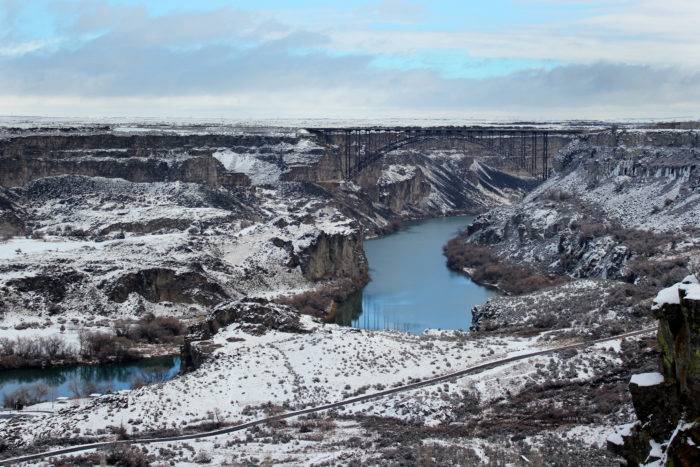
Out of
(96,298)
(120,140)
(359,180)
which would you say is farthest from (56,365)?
(359,180)

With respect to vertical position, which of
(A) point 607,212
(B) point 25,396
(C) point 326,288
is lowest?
(C) point 326,288

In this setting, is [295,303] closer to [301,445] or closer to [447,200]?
[301,445]

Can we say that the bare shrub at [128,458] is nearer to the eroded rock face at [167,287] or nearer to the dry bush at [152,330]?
the dry bush at [152,330]

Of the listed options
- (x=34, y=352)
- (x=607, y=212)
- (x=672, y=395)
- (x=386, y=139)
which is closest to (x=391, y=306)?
(x=34, y=352)

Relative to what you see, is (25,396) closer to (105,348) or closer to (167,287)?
(105,348)

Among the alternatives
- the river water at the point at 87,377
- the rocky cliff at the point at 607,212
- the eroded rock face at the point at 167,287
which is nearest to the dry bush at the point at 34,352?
the river water at the point at 87,377

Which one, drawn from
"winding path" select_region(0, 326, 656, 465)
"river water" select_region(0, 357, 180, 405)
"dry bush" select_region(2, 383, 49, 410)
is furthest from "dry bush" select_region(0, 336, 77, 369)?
"winding path" select_region(0, 326, 656, 465)

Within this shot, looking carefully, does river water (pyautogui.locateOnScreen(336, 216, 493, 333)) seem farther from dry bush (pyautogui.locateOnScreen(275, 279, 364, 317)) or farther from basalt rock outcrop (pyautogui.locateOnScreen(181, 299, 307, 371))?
basalt rock outcrop (pyautogui.locateOnScreen(181, 299, 307, 371))
